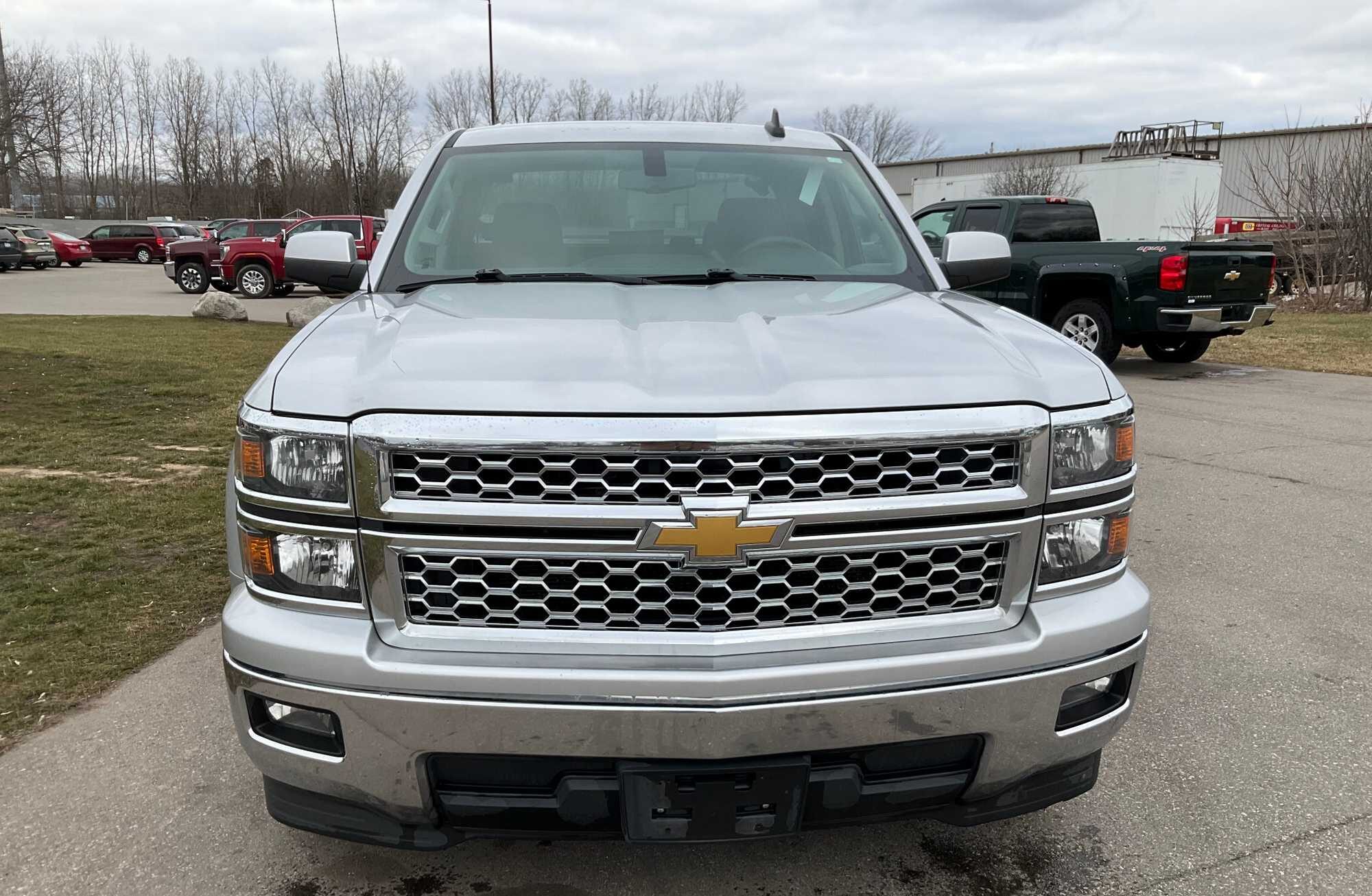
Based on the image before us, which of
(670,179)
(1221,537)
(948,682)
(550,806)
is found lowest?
(1221,537)

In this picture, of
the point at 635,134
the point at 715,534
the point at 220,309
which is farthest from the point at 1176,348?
the point at 220,309

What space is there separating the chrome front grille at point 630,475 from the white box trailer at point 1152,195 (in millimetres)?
22565

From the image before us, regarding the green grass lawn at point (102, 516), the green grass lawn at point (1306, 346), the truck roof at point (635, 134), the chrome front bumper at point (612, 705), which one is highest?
the truck roof at point (635, 134)

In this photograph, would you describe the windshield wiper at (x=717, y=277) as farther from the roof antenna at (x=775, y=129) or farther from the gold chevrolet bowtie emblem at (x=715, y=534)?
the gold chevrolet bowtie emblem at (x=715, y=534)

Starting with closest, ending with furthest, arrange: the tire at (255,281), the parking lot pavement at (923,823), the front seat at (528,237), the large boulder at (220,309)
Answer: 1. the parking lot pavement at (923,823)
2. the front seat at (528,237)
3. the large boulder at (220,309)
4. the tire at (255,281)

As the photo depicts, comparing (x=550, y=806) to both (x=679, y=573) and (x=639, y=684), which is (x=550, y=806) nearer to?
(x=639, y=684)

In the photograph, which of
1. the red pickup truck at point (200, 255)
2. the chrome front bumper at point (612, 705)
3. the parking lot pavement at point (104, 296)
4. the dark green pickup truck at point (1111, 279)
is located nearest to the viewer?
the chrome front bumper at point (612, 705)

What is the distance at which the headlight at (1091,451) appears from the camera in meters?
2.02

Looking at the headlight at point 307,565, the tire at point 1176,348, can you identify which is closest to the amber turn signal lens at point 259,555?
the headlight at point 307,565

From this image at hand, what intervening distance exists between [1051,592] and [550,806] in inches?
42.9

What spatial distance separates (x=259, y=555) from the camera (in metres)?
2.01

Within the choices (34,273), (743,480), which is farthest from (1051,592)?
(34,273)

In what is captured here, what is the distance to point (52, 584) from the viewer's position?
4336 millimetres

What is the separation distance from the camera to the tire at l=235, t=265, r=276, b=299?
22.2 meters
